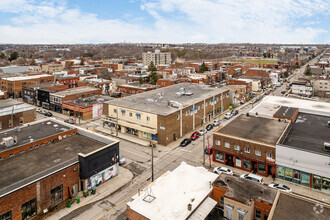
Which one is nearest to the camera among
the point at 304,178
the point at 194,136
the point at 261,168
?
the point at 304,178

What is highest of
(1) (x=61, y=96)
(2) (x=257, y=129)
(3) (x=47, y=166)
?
(1) (x=61, y=96)

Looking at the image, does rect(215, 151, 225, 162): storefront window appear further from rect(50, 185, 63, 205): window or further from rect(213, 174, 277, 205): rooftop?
rect(50, 185, 63, 205): window

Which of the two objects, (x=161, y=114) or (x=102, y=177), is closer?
(x=102, y=177)

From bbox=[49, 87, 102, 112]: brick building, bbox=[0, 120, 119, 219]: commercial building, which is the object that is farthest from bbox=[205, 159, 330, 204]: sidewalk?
bbox=[49, 87, 102, 112]: brick building

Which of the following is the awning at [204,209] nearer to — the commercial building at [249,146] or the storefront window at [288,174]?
the commercial building at [249,146]

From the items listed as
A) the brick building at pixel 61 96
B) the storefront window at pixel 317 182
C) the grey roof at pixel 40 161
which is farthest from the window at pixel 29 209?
the brick building at pixel 61 96

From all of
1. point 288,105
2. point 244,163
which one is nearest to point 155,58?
point 288,105

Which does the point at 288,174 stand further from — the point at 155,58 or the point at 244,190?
the point at 155,58

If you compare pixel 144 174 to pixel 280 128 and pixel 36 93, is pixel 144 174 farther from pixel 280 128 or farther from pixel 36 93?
pixel 36 93
